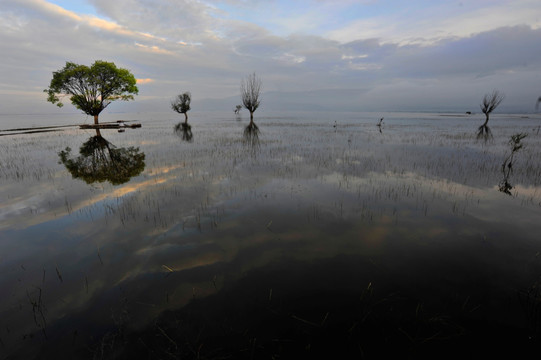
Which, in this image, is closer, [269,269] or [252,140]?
[269,269]

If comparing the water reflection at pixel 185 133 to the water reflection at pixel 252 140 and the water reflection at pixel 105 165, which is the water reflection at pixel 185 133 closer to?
the water reflection at pixel 252 140

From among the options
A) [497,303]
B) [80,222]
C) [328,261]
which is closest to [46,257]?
[80,222]

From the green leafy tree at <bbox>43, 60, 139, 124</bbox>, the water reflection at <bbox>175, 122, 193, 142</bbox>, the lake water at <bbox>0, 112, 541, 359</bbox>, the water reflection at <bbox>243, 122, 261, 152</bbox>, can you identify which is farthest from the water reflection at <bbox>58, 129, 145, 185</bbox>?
the green leafy tree at <bbox>43, 60, 139, 124</bbox>

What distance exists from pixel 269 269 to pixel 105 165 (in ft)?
54.6

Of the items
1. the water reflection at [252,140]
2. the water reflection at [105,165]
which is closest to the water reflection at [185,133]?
the water reflection at [252,140]

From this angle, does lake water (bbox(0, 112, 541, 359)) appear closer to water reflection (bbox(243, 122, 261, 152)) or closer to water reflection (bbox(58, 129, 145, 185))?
water reflection (bbox(58, 129, 145, 185))

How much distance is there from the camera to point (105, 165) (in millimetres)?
17062

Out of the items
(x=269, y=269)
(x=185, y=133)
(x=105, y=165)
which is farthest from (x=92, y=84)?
(x=269, y=269)

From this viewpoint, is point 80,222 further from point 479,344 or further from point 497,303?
point 497,303

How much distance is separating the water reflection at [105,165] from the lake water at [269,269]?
1516 mm

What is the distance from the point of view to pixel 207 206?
9.70 metres

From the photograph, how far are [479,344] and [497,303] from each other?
136cm

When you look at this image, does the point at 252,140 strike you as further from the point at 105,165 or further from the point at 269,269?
the point at 269,269

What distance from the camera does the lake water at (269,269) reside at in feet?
13.2
